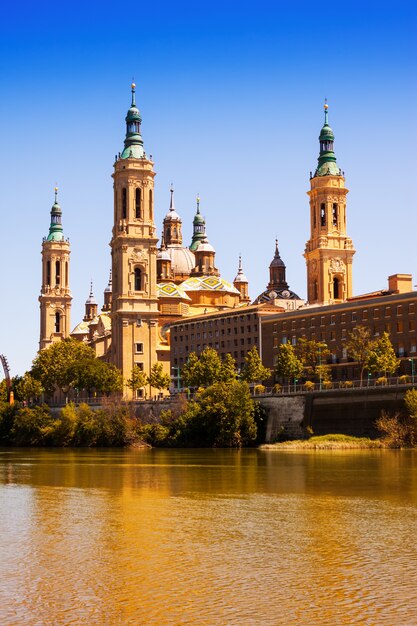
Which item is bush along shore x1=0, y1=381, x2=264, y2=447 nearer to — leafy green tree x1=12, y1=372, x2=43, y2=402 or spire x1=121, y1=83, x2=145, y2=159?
leafy green tree x1=12, y1=372, x2=43, y2=402

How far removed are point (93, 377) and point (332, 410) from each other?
170 ft

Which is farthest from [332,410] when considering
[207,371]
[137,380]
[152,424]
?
[137,380]

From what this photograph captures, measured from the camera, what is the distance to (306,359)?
140m

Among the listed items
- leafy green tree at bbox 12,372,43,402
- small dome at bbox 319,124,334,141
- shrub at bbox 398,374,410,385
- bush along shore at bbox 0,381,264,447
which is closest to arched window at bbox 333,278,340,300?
small dome at bbox 319,124,334,141

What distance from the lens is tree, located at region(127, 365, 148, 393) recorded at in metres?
153

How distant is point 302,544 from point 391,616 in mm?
10318

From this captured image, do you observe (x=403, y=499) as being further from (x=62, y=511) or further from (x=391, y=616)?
(x=391, y=616)

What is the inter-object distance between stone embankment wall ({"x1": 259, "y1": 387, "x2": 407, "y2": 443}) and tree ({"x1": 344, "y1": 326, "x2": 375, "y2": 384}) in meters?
17.2

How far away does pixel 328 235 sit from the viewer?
18238cm

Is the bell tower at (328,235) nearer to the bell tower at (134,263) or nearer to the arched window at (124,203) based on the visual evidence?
the bell tower at (134,263)

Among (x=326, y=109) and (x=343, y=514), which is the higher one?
(x=326, y=109)

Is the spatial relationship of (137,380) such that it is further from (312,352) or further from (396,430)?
(396,430)

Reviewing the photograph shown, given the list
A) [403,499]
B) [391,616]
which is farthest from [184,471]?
[391,616]

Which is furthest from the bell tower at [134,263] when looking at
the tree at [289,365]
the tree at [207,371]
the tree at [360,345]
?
the tree at [360,345]
